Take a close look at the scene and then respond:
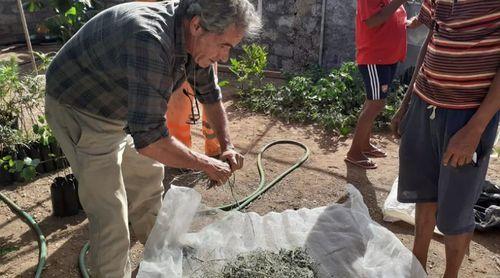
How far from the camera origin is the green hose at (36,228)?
2.61 m

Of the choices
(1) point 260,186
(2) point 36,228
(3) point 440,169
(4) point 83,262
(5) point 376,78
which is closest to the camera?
(3) point 440,169

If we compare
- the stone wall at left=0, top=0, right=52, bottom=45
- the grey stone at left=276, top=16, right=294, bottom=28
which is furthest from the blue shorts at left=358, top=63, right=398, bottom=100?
the stone wall at left=0, top=0, right=52, bottom=45

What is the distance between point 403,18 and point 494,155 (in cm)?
148

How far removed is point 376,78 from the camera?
3.63 m

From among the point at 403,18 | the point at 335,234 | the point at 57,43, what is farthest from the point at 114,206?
the point at 57,43

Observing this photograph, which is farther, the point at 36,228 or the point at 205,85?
the point at 36,228

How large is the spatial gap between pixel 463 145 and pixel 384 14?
1.78 m

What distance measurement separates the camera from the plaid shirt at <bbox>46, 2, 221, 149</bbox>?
1717 millimetres

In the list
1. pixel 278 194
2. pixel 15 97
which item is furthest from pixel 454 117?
pixel 15 97

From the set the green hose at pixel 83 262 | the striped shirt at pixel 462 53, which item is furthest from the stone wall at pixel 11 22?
the striped shirt at pixel 462 53

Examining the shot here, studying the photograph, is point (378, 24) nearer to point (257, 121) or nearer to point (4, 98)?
point (257, 121)

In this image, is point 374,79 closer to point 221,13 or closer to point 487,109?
point 487,109

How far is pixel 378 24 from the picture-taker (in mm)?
3426

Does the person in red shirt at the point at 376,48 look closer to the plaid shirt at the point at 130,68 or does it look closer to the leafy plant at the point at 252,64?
the plaid shirt at the point at 130,68
